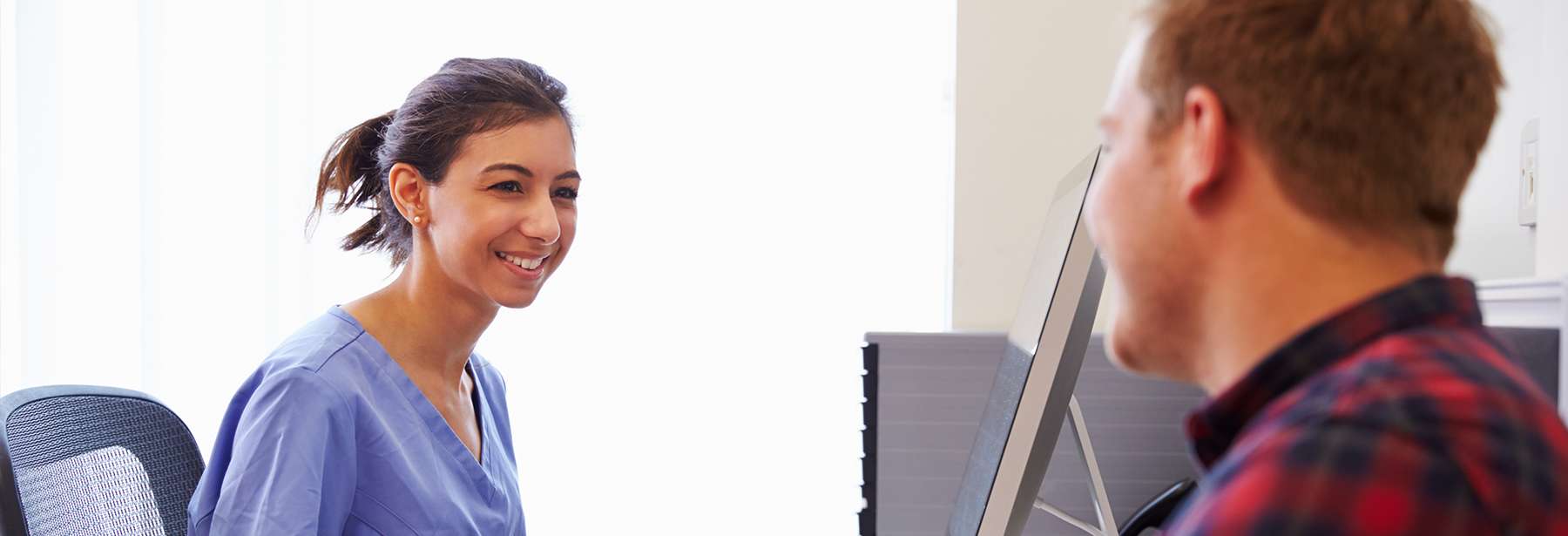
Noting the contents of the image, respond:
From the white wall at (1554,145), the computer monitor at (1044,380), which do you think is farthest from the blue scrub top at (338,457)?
the white wall at (1554,145)

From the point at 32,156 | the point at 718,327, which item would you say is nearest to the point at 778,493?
the point at 718,327

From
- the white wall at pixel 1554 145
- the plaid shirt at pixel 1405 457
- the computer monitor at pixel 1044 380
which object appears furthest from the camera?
the white wall at pixel 1554 145

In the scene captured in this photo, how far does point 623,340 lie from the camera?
202 cm

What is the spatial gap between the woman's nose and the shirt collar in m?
0.93

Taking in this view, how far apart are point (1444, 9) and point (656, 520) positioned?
6.38ft

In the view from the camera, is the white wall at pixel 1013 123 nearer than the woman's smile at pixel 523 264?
No

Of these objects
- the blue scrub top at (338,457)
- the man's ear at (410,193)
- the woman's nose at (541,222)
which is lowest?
the blue scrub top at (338,457)

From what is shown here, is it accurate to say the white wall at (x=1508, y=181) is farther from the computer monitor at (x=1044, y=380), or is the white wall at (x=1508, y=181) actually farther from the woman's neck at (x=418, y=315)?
the woman's neck at (x=418, y=315)

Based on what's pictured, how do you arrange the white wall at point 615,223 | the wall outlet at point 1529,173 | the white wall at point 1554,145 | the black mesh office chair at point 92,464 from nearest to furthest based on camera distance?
the black mesh office chair at point 92,464 → the white wall at point 1554,145 → the wall outlet at point 1529,173 → the white wall at point 615,223

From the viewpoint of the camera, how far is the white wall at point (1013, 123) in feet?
5.50

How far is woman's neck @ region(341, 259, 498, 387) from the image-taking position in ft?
3.70

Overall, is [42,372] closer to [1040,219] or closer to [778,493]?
[778,493]

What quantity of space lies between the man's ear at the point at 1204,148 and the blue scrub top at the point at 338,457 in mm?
910

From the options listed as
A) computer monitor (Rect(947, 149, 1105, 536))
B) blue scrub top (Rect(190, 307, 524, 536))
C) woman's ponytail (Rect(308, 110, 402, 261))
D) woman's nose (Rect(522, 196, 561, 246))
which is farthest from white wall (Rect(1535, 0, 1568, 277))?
woman's ponytail (Rect(308, 110, 402, 261))
